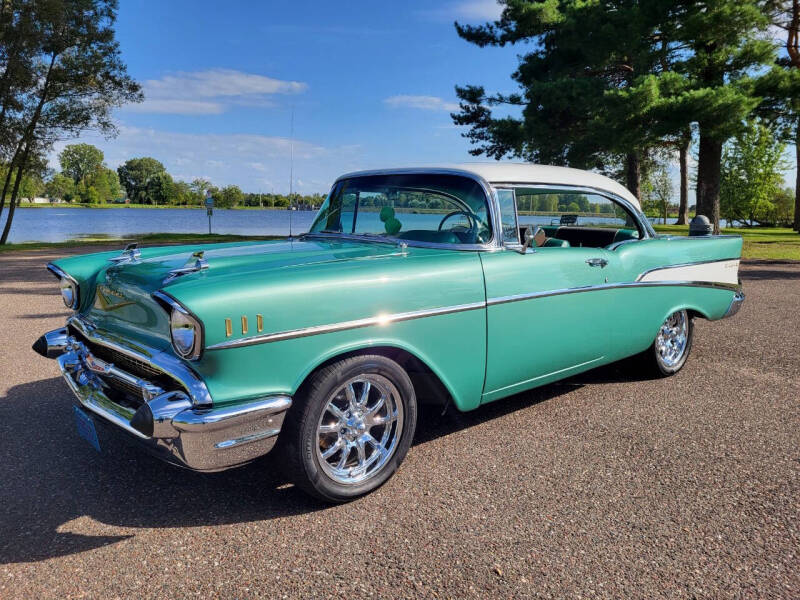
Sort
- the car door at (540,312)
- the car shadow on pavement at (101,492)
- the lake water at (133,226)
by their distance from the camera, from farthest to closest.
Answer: the lake water at (133,226), the car door at (540,312), the car shadow on pavement at (101,492)

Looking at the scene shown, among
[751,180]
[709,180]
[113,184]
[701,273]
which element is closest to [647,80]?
[709,180]

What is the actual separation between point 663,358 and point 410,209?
241 cm

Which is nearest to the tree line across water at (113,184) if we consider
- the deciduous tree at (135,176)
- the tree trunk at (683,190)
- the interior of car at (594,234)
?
the deciduous tree at (135,176)

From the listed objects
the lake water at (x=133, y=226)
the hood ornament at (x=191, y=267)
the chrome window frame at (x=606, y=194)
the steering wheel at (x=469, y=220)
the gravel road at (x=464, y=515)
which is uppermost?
the lake water at (x=133, y=226)

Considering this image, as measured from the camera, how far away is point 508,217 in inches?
138

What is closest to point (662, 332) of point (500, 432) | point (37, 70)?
point (500, 432)

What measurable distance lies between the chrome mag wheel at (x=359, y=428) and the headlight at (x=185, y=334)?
2.05 feet

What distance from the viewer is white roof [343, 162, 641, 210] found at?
3.59m

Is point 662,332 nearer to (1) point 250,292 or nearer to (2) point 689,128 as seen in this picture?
(1) point 250,292

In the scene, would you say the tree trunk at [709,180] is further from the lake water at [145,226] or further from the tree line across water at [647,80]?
the lake water at [145,226]

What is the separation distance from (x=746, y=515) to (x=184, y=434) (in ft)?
7.87

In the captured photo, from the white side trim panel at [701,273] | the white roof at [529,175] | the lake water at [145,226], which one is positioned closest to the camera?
the white roof at [529,175]

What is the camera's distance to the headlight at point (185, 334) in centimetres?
232

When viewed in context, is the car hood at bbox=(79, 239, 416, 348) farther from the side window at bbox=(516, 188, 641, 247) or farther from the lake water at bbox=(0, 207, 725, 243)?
the side window at bbox=(516, 188, 641, 247)
